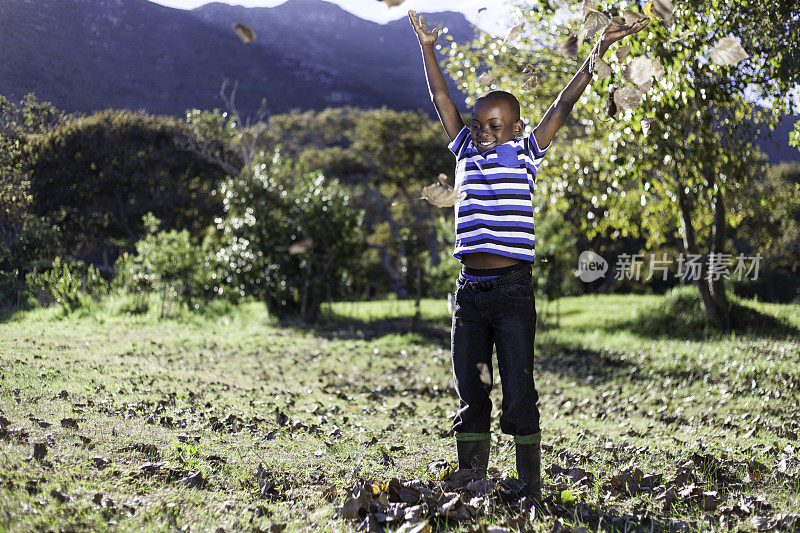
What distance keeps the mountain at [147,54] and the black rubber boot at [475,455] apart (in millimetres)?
2516

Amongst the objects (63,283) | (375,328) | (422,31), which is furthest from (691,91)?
(375,328)

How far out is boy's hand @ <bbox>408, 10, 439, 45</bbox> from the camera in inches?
127

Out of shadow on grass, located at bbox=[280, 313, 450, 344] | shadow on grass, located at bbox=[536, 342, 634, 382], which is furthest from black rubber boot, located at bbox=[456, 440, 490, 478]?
shadow on grass, located at bbox=[280, 313, 450, 344]

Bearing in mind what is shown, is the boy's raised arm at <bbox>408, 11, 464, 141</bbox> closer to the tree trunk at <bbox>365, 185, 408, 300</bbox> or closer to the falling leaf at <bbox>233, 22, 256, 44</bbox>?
the falling leaf at <bbox>233, 22, 256, 44</bbox>

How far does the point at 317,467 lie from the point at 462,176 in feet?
6.13

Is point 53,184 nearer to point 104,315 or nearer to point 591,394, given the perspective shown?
point 104,315

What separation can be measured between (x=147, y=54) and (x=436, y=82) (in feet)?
21.0

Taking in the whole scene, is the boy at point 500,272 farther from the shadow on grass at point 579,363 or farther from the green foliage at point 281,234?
the green foliage at point 281,234

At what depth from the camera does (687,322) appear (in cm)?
1217

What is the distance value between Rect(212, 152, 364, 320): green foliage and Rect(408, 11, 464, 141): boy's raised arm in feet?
33.5

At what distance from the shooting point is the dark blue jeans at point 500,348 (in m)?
2.80

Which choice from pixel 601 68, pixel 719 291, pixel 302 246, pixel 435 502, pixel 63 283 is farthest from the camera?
pixel 302 246

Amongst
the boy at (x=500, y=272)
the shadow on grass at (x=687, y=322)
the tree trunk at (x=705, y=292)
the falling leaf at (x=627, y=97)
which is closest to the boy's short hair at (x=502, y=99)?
the boy at (x=500, y=272)

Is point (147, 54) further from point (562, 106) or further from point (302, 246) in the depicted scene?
point (562, 106)
